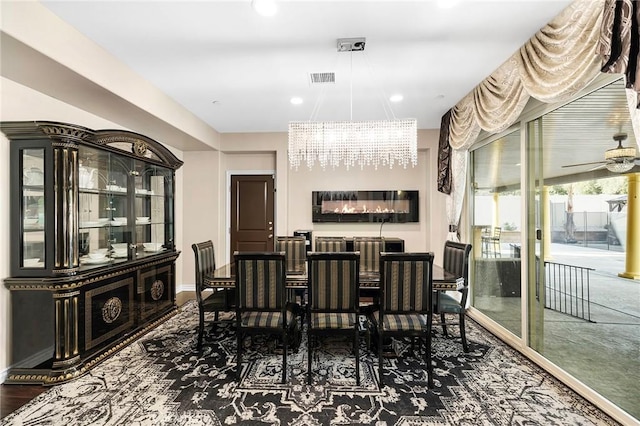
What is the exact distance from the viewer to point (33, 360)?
2.46m

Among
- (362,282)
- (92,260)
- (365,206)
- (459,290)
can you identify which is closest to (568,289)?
(459,290)

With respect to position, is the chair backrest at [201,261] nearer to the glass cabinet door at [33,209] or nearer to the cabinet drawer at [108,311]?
the cabinet drawer at [108,311]

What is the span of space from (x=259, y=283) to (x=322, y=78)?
2168 millimetres

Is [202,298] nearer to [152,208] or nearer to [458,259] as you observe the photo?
[152,208]

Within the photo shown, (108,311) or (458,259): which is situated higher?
(458,259)

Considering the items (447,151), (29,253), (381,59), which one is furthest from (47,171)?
(447,151)

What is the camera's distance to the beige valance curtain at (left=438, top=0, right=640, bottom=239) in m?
1.59

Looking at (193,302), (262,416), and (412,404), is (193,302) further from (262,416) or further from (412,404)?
(412,404)

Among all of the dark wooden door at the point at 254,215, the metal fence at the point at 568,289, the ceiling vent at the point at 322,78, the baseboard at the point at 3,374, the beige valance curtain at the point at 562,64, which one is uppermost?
the ceiling vent at the point at 322,78

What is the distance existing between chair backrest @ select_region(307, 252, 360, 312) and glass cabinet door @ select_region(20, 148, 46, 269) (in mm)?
2247

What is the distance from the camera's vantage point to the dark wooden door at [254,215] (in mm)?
5543

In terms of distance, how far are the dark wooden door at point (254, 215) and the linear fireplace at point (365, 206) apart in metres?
0.90

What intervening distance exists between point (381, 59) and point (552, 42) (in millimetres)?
1287

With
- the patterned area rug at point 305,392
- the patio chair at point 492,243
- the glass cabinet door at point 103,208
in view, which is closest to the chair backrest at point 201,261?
the patterned area rug at point 305,392
